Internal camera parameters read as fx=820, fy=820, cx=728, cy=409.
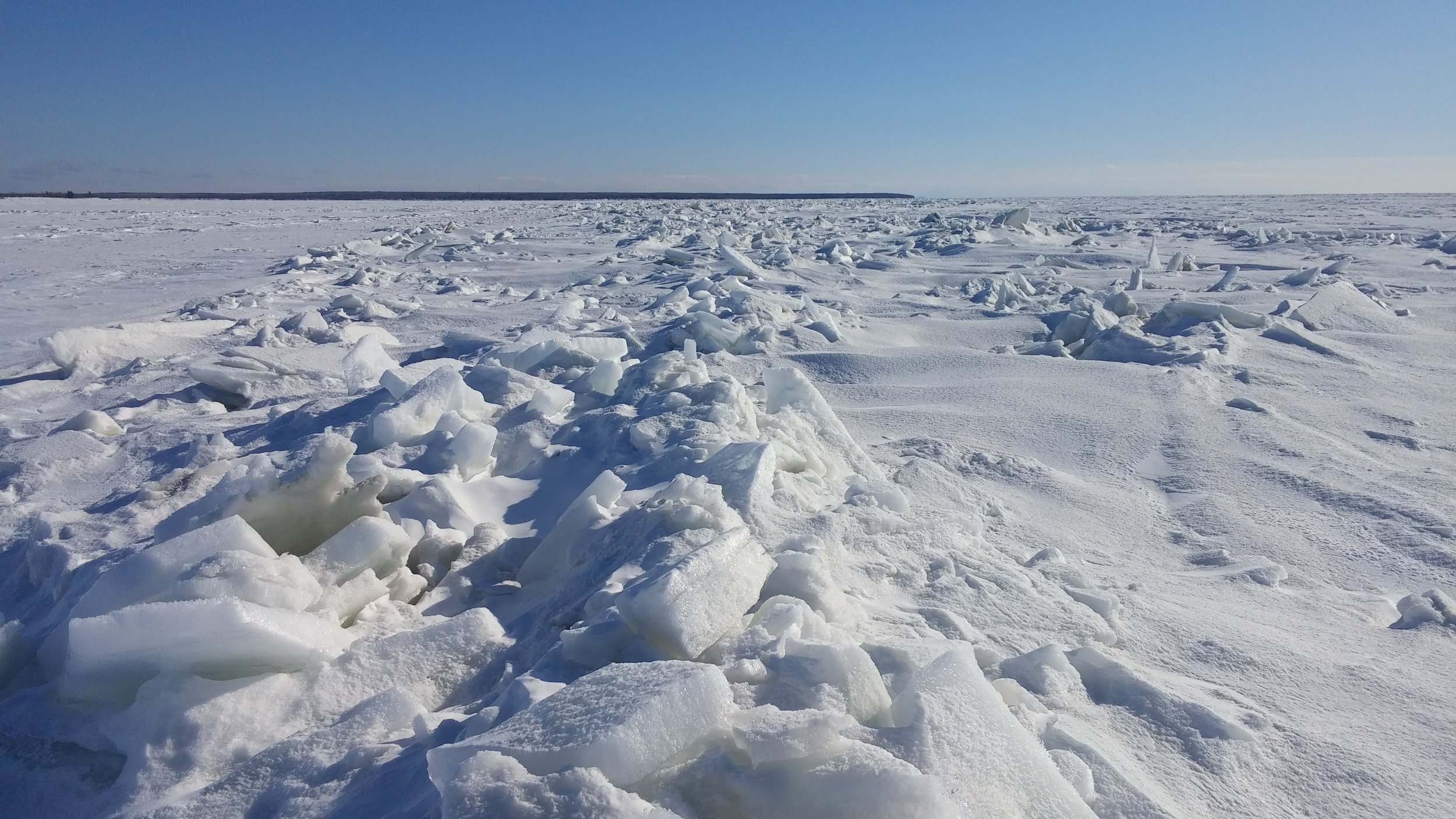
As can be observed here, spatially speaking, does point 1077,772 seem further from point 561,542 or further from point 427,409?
point 427,409

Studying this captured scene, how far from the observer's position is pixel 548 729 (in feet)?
3.28

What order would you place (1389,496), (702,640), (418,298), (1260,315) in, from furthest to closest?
(418,298) < (1260,315) < (1389,496) < (702,640)

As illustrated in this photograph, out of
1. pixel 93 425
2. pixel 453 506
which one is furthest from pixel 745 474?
pixel 93 425

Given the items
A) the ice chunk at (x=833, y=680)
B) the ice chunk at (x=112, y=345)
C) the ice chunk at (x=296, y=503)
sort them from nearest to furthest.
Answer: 1. the ice chunk at (x=833, y=680)
2. the ice chunk at (x=296, y=503)
3. the ice chunk at (x=112, y=345)

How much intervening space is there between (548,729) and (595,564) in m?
0.68

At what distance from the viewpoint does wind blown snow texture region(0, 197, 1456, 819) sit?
1080 mm

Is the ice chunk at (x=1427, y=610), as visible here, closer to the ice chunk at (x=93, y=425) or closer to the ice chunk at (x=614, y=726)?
the ice chunk at (x=614, y=726)

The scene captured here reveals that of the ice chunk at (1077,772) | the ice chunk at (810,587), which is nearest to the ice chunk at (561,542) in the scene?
the ice chunk at (810,587)

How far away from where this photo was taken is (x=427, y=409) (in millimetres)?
2525

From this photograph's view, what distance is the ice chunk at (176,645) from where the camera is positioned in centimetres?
126

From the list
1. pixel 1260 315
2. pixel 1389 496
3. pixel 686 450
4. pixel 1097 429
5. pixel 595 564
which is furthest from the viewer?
pixel 1260 315

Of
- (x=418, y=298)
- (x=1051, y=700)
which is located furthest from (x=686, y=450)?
(x=418, y=298)

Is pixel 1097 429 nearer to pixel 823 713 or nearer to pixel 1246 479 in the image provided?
pixel 1246 479

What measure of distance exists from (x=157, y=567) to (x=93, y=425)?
188 cm
